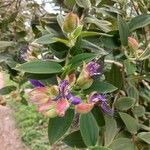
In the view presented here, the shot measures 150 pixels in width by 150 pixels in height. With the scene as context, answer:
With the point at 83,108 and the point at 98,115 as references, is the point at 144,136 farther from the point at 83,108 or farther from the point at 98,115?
the point at 83,108

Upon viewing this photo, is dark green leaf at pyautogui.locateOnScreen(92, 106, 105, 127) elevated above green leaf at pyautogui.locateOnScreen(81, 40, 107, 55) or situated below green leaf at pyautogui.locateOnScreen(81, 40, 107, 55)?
below

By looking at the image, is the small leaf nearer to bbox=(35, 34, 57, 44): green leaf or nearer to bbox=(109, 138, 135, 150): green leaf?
bbox=(109, 138, 135, 150): green leaf

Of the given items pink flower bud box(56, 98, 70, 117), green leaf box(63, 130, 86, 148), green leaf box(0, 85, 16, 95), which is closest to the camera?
pink flower bud box(56, 98, 70, 117)

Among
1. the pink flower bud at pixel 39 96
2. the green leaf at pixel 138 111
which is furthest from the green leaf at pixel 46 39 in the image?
the green leaf at pixel 138 111

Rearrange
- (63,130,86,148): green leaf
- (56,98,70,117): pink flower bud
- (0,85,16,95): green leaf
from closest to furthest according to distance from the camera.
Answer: (56,98,70,117): pink flower bud, (63,130,86,148): green leaf, (0,85,16,95): green leaf

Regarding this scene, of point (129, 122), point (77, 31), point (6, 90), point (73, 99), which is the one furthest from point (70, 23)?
point (6, 90)

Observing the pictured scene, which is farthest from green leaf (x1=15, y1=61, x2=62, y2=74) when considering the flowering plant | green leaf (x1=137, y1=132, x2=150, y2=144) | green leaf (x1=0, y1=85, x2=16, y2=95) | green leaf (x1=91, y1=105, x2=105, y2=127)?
green leaf (x1=0, y1=85, x2=16, y2=95)

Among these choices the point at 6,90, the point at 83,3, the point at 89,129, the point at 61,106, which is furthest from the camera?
the point at 6,90
